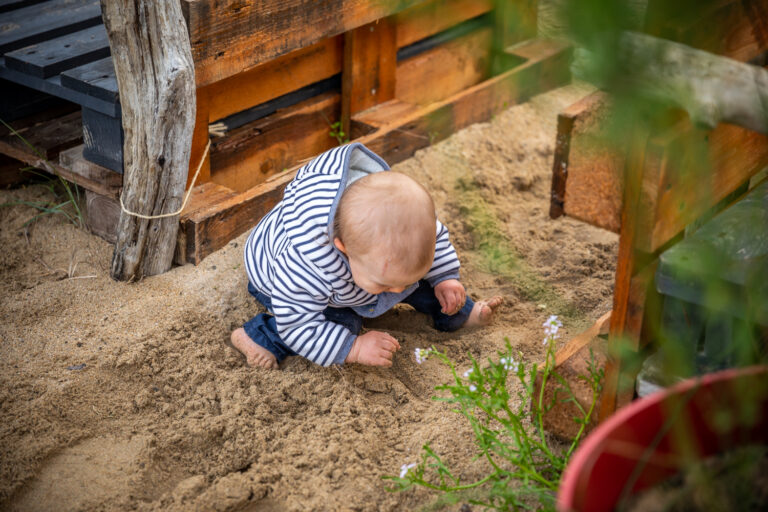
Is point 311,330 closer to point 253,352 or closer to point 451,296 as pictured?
point 253,352

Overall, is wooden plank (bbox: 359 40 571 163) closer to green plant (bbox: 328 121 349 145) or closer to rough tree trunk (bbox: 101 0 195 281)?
green plant (bbox: 328 121 349 145)

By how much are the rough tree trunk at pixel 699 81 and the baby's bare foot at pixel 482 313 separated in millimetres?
1547

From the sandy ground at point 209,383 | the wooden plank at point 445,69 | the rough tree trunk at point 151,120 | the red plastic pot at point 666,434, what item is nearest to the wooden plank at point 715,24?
the red plastic pot at point 666,434

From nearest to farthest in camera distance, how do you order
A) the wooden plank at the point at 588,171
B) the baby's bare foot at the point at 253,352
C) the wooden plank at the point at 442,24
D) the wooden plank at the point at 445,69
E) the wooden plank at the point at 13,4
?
the wooden plank at the point at 588,171 < the baby's bare foot at the point at 253,352 < the wooden plank at the point at 13,4 < the wooden plank at the point at 442,24 < the wooden plank at the point at 445,69

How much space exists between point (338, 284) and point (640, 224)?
3.40 ft

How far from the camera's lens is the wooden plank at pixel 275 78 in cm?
271

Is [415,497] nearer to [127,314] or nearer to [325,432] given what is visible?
[325,432]

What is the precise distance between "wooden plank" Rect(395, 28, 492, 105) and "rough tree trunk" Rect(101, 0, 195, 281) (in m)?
1.44

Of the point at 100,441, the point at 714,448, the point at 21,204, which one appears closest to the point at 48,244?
the point at 21,204

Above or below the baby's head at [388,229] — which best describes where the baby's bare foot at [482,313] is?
below

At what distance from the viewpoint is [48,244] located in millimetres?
2721

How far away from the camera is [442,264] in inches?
96.3

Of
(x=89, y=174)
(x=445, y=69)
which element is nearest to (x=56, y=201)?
(x=89, y=174)

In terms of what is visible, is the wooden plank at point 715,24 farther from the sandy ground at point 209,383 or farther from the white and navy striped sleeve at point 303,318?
the white and navy striped sleeve at point 303,318
